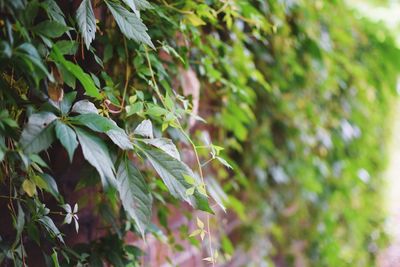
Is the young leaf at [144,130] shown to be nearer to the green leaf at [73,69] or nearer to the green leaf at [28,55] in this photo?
the green leaf at [73,69]

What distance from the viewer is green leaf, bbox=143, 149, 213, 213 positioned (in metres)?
0.83

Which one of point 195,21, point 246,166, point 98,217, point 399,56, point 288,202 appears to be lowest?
point 288,202

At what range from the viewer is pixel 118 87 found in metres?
1.07

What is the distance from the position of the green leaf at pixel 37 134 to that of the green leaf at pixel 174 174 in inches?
6.9

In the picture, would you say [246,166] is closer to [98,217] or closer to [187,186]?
[98,217]

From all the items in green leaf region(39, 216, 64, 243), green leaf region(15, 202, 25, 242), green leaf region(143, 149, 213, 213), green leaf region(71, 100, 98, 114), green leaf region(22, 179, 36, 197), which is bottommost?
green leaf region(39, 216, 64, 243)

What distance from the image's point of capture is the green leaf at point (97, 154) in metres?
0.73

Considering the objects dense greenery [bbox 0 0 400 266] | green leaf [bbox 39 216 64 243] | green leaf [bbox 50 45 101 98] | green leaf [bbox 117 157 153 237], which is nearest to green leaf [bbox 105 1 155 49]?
dense greenery [bbox 0 0 400 266]

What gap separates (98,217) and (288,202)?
1.29 metres

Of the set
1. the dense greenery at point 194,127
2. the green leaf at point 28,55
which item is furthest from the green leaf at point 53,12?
the green leaf at point 28,55

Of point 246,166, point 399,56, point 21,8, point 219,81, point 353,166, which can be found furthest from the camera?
point 399,56

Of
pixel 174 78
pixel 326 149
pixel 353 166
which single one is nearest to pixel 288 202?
→ pixel 326 149

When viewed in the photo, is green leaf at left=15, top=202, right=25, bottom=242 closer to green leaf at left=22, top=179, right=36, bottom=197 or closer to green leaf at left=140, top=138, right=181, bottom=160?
green leaf at left=22, top=179, right=36, bottom=197

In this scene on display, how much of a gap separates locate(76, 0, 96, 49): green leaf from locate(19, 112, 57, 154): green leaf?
0.16m
